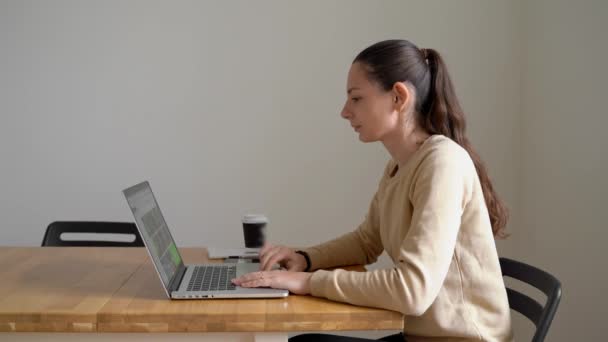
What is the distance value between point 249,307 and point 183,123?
5.47ft

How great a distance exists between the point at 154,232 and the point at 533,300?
2.75ft

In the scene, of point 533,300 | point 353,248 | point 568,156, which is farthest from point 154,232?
point 568,156

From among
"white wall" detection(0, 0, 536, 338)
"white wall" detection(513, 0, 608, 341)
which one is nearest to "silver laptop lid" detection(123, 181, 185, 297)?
"white wall" detection(0, 0, 536, 338)

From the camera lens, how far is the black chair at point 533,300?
126cm

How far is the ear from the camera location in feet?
4.61

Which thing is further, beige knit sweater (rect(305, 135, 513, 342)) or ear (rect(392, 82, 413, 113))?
ear (rect(392, 82, 413, 113))

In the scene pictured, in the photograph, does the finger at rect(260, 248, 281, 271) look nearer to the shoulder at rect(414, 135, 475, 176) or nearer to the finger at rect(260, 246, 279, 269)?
the finger at rect(260, 246, 279, 269)

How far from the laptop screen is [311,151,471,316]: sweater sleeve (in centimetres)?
30

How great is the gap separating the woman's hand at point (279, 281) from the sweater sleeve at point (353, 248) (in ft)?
0.99

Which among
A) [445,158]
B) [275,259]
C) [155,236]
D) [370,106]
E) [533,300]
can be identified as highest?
[370,106]

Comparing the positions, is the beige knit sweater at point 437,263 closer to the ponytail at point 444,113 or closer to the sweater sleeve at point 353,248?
the ponytail at point 444,113

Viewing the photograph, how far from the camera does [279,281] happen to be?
4.19ft

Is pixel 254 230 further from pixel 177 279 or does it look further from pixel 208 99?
pixel 208 99

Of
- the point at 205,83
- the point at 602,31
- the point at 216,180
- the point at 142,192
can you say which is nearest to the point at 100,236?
the point at 216,180
